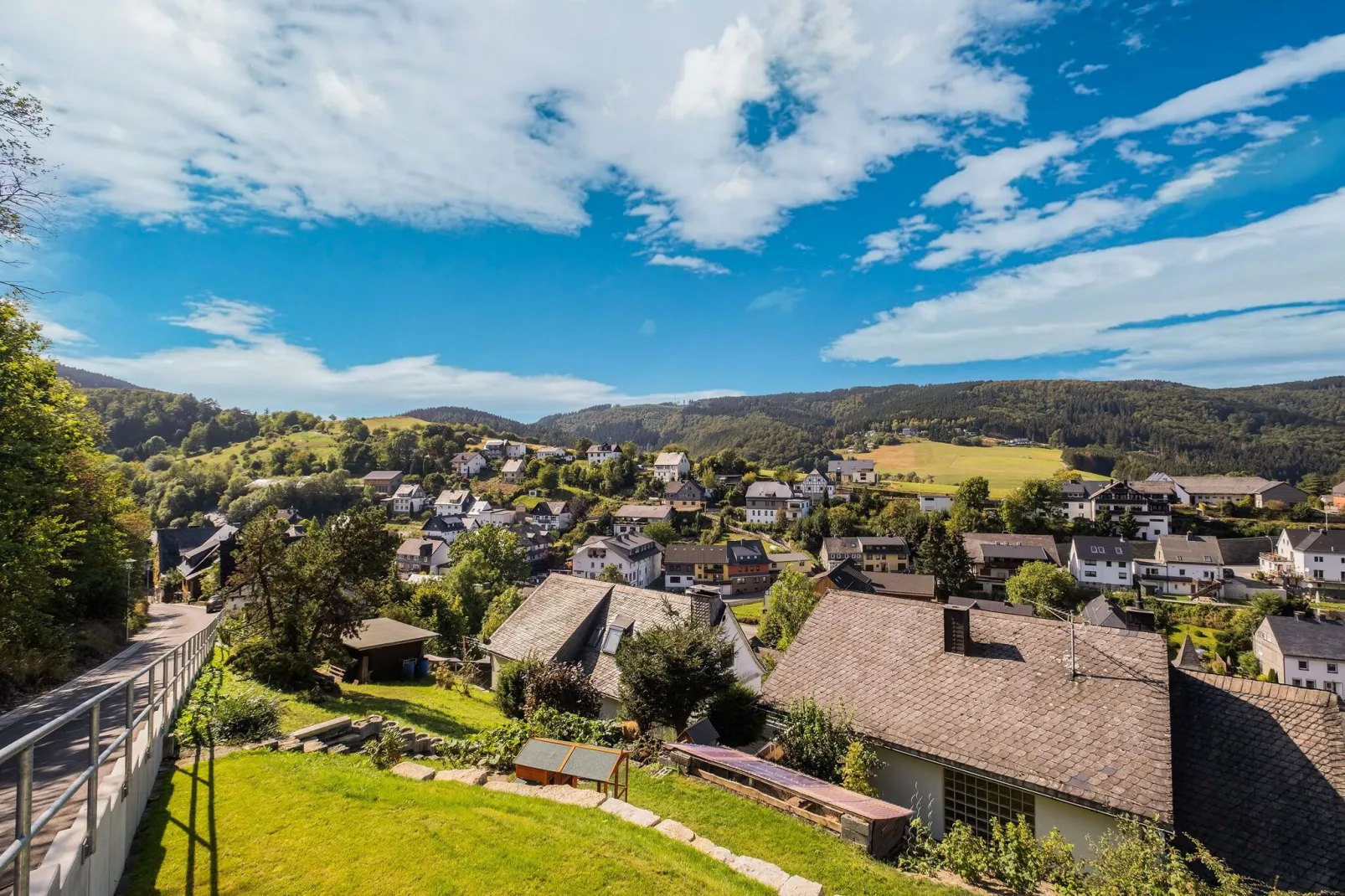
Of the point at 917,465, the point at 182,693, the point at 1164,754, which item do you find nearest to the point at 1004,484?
the point at 917,465

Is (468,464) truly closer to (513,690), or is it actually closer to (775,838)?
(513,690)

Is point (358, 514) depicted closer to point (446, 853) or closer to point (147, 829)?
point (147, 829)

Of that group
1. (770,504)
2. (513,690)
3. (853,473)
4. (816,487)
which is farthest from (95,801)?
(853,473)

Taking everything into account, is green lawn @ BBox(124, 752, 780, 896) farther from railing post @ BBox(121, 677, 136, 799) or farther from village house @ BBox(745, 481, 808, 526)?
village house @ BBox(745, 481, 808, 526)

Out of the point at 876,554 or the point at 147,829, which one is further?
the point at 876,554

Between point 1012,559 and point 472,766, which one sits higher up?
point 472,766

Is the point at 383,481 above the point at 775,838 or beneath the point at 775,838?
above
